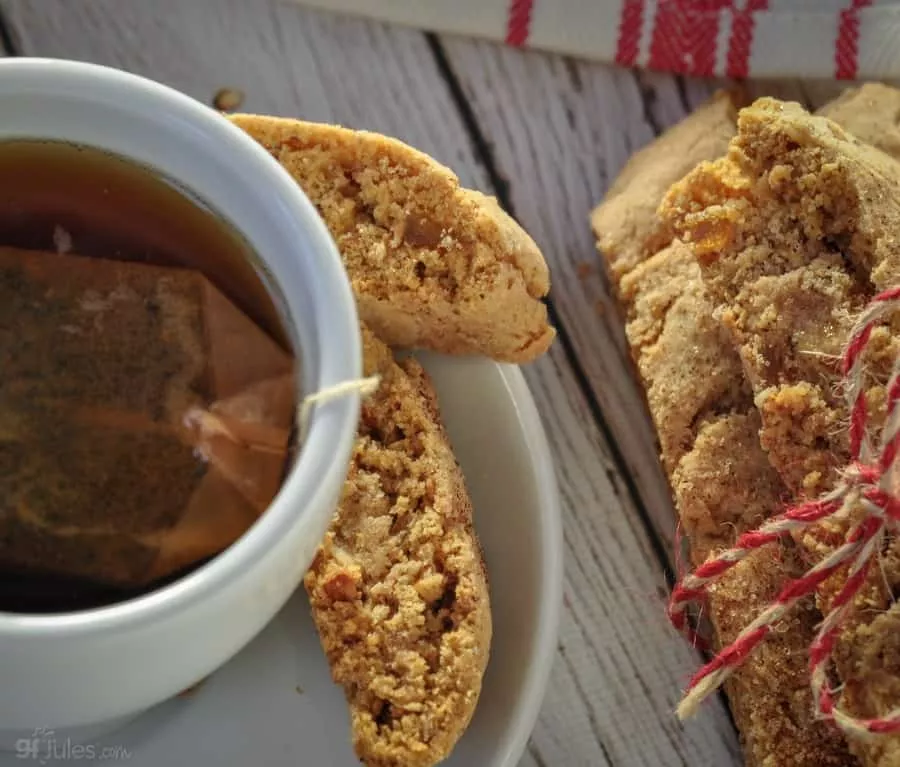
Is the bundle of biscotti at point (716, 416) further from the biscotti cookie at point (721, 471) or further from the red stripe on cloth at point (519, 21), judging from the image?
the red stripe on cloth at point (519, 21)

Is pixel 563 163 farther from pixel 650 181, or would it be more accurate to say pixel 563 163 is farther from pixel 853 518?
pixel 853 518

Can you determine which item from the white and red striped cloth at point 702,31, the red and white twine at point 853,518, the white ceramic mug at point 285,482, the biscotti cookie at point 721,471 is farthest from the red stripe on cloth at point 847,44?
the white ceramic mug at point 285,482

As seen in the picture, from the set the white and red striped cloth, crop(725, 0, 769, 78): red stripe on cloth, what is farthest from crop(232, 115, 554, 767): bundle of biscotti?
crop(725, 0, 769, 78): red stripe on cloth

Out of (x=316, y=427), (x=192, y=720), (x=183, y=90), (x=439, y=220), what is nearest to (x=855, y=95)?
(x=439, y=220)

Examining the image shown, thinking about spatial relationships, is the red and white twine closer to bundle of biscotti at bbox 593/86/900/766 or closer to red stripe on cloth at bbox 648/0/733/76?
bundle of biscotti at bbox 593/86/900/766

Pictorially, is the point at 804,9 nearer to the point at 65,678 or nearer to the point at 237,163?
the point at 237,163
